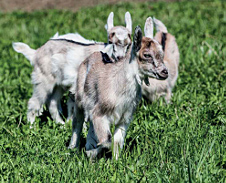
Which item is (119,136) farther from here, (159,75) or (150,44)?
(150,44)

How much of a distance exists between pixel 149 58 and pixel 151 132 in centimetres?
122

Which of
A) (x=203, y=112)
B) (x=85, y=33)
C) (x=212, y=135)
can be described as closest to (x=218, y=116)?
(x=203, y=112)

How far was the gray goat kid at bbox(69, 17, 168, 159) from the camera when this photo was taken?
160 inches

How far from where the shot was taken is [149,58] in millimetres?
4043

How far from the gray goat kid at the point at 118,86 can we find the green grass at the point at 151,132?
264 millimetres

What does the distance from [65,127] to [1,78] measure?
2136mm

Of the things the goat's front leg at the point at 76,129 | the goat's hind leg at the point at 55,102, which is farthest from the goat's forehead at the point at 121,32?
the goat's front leg at the point at 76,129

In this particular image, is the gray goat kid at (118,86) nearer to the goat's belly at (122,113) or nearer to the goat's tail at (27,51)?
the goat's belly at (122,113)

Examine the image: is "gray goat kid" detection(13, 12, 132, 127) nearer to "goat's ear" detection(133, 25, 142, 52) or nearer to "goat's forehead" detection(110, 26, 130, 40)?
"goat's forehead" detection(110, 26, 130, 40)

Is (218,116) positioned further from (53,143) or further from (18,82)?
(18,82)

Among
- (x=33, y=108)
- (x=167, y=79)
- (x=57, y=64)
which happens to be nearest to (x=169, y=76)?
(x=167, y=79)

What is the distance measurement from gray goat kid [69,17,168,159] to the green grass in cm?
26

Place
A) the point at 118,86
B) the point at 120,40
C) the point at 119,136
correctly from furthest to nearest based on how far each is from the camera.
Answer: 1. the point at 120,40
2. the point at 119,136
3. the point at 118,86

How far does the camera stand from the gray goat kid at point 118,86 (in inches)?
160
